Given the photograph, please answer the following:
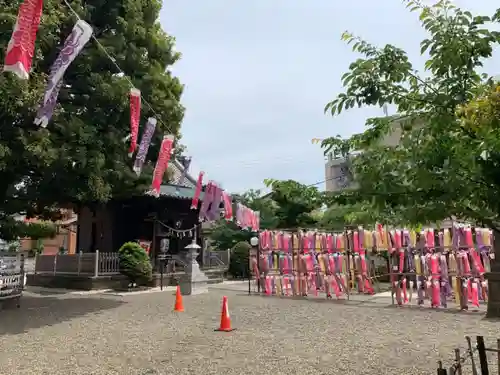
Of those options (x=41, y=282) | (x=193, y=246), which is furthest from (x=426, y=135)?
(x=41, y=282)

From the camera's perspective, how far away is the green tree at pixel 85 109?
10.7 m

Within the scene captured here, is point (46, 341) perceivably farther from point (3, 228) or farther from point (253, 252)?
point (253, 252)

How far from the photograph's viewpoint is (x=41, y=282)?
2233 centimetres

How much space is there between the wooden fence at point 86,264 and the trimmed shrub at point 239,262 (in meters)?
7.94

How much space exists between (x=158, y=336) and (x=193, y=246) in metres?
9.23

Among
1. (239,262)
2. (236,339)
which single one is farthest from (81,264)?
(236,339)

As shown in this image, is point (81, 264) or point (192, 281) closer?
point (192, 281)

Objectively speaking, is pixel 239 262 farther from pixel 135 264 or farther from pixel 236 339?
pixel 236 339

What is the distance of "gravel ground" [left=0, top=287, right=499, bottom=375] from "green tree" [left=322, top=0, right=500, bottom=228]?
369 centimetres

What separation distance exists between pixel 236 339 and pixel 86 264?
13559 mm

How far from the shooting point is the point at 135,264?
18.9 meters

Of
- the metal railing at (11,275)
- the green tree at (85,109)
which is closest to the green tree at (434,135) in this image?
the green tree at (85,109)

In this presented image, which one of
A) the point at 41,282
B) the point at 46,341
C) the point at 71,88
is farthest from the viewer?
the point at 41,282

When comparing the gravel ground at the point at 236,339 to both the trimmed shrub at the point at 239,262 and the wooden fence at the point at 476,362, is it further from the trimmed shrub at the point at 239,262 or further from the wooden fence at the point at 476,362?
the trimmed shrub at the point at 239,262
